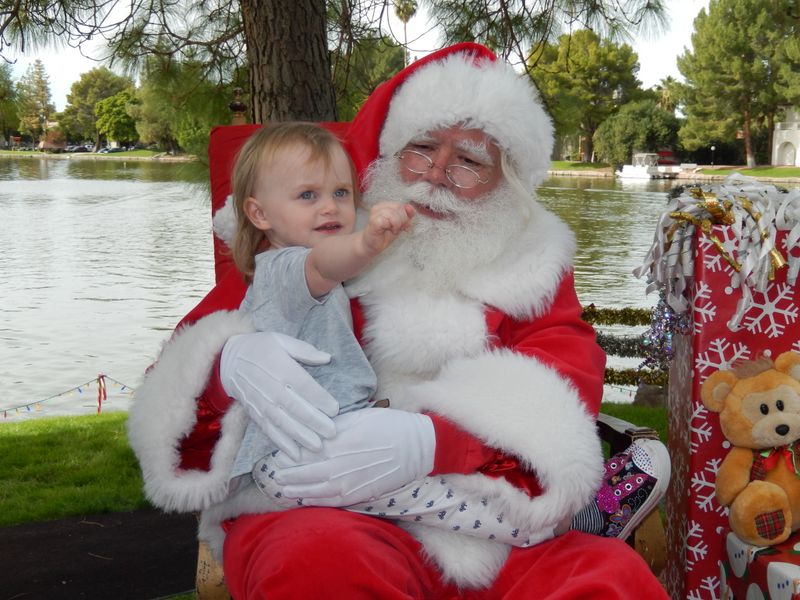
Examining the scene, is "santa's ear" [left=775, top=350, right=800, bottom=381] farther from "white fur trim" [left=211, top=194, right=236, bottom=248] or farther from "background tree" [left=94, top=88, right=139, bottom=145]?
"background tree" [left=94, top=88, right=139, bottom=145]

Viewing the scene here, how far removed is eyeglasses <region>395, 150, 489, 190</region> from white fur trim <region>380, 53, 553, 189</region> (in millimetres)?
50

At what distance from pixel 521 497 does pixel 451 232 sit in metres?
0.64

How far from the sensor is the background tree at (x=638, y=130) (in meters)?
43.6

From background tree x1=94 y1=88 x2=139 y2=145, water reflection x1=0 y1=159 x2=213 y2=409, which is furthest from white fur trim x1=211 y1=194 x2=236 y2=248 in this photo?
background tree x1=94 y1=88 x2=139 y2=145

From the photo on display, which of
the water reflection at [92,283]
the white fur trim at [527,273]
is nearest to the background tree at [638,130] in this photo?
the water reflection at [92,283]

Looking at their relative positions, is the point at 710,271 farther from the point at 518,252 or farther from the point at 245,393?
the point at 245,393

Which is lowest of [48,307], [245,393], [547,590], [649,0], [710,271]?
[48,307]

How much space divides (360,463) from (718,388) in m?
1.03

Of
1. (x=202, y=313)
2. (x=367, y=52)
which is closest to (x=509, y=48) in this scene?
(x=367, y=52)

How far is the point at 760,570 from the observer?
6.35 ft

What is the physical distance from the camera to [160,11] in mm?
4777

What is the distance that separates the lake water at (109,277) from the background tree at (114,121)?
128ft

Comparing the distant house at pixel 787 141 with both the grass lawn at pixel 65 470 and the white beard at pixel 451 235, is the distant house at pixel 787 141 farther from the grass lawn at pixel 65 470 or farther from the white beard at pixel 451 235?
the white beard at pixel 451 235

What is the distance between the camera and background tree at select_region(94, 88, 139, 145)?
63062mm
